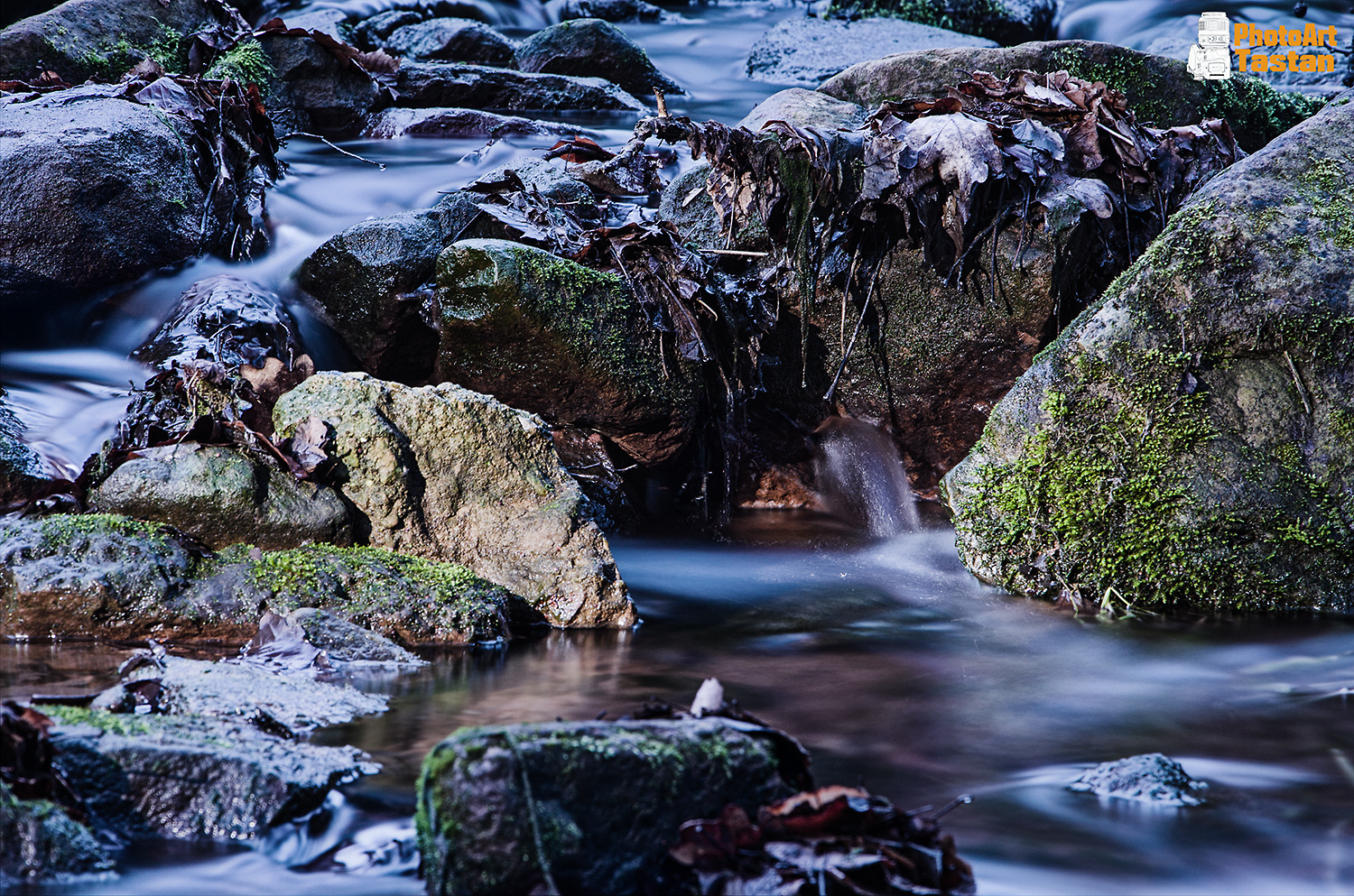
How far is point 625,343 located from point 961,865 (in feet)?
12.5

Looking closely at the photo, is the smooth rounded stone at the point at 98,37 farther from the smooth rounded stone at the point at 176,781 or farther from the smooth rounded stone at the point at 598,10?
the smooth rounded stone at the point at 176,781

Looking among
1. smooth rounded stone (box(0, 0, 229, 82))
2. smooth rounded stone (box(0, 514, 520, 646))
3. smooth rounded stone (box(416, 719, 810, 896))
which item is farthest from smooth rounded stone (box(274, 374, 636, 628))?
smooth rounded stone (box(0, 0, 229, 82))

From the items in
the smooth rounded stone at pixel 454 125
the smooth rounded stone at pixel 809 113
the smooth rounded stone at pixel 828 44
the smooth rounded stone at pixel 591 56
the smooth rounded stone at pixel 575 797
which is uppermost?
the smooth rounded stone at pixel 828 44

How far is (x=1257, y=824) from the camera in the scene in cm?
259

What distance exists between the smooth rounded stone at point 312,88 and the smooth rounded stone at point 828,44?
5.39 meters

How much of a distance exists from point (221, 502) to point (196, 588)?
0.44 meters

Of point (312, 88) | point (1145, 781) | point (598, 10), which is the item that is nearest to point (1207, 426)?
point (1145, 781)

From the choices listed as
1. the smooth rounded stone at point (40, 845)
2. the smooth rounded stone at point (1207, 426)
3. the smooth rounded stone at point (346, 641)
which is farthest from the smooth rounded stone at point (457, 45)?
the smooth rounded stone at point (40, 845)

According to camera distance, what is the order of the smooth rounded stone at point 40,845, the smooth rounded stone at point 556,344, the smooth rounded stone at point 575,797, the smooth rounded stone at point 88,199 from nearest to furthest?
the smooth rounded stone at point 575,797
the smooth rounded stone at point 40,845
the smooth rounded stone at point 556,344
the smooth rounded stone at point 88,199

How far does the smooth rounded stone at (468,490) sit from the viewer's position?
4.40 metres

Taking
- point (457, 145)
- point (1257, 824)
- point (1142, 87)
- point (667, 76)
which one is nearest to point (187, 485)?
point (1257, 824)

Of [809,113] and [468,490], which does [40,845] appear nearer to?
[468,490]

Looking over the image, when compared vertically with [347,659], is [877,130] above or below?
above

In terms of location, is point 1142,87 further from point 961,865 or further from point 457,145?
point 961,865
